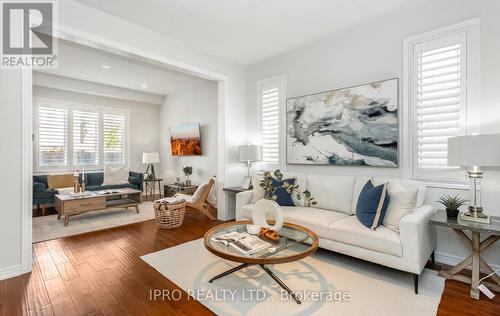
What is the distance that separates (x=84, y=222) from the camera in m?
4.35

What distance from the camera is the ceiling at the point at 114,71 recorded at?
4.32 m

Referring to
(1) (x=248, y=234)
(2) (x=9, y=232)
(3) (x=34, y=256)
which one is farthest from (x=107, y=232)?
(1) (x=248, y=234)

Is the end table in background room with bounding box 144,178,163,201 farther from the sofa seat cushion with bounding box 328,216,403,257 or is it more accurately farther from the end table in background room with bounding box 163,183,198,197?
the sofa seat cushion with bounding box 328,216,403,257

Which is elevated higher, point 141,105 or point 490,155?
point 141,105

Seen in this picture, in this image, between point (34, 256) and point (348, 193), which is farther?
point (348, 193)

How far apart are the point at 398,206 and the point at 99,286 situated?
2995 mm

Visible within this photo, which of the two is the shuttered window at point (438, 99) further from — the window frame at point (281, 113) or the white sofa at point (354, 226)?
the window frame at point (281, 113)

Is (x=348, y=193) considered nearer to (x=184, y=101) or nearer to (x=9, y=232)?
(x=9, y=232)

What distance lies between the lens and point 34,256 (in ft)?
9.67

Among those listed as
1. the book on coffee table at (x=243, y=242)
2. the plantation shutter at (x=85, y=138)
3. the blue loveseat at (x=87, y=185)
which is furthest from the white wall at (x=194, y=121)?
the book on coffee table at (x=243, y=242)

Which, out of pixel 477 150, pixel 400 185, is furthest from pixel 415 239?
pixel 477 150

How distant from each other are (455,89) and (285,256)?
2.57m

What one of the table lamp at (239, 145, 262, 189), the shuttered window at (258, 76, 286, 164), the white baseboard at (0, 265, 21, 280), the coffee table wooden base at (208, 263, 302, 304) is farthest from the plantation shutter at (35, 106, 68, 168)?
the coffee table wooden base at (208, 263, 302, 304)

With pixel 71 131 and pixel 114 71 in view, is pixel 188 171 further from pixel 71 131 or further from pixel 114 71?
pixel 71 131
